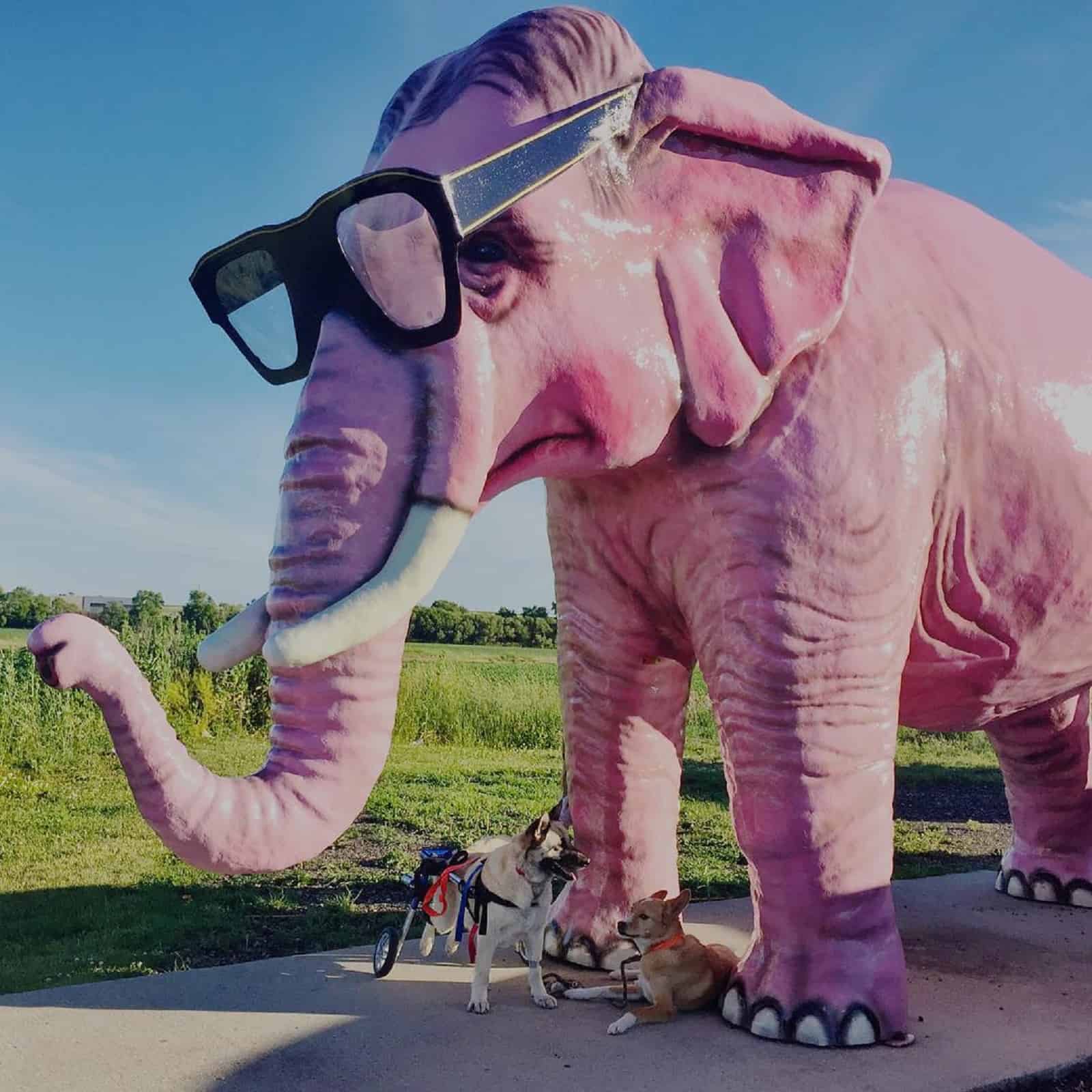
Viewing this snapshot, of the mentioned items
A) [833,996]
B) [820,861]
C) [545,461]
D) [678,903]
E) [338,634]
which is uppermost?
[545,461]

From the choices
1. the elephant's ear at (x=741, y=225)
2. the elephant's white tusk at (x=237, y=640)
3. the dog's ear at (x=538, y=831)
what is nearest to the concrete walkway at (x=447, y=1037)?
the dog's ear at (x=538, y=831)

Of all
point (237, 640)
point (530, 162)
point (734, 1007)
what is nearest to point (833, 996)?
point (734, 1007)

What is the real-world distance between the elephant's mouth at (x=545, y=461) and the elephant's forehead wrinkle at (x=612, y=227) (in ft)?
1.36

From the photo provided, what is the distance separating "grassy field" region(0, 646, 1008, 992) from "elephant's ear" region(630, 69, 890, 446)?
303 centimetres

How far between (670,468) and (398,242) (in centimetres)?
79

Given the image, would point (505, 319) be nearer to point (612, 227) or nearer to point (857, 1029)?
point (612, 227)

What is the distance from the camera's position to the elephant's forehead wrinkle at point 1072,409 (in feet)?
9.56

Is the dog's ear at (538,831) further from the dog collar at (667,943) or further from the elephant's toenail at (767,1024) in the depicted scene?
the elephant's toenail at (767,1024)

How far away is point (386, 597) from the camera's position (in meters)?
2.06

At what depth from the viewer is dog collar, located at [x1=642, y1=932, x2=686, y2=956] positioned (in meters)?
2.78

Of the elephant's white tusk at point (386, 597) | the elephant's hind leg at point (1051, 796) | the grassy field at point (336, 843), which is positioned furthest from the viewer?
the grassy field at point (336, 843)

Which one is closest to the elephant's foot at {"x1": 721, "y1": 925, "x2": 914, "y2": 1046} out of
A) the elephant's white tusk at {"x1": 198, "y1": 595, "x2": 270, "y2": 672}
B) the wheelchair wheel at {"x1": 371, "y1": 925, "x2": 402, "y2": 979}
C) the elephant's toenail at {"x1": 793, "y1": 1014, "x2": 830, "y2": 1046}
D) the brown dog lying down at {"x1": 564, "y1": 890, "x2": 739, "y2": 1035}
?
the elephant's toenail at {"x1": 793, "y1": 1014, "x2": 830, "y2": 1046}

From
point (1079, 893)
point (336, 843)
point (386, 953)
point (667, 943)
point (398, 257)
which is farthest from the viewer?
point (336, 843)

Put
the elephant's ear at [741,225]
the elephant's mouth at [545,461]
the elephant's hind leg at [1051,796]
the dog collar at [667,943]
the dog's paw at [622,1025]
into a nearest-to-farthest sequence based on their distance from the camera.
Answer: the elephant's mouth at [545,461]
the elephant's ear at [741,225]
the dog's paw at [622,1025]
the dog collar at [667,943]
the elephant's hind leg at [1051,796]
